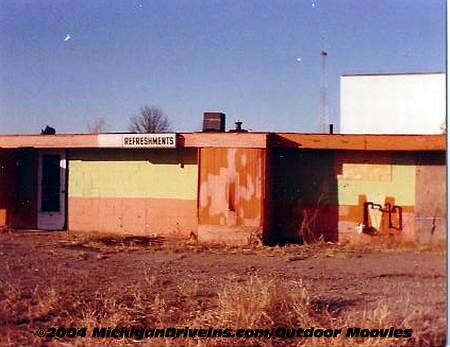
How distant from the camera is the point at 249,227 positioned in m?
10.3

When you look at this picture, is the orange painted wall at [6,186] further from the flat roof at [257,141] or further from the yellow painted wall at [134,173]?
the yellow painted wall at [134,173]

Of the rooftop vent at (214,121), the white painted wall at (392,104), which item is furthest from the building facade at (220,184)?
the rooftop vent at (214,121)

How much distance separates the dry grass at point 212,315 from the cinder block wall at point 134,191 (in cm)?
577

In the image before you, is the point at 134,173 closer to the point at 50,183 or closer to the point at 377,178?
the point at 50,183

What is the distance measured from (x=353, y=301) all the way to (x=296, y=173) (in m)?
5.42

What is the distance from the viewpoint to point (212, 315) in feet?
16.2

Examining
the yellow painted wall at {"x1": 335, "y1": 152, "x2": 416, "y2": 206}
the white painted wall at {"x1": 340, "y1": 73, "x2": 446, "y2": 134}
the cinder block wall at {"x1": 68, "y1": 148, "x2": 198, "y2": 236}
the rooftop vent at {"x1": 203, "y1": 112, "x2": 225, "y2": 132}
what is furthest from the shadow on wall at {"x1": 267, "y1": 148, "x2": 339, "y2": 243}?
the rooftop vent at {"x1": 203, "y1": 112, "x2": 225, "y2": 132}

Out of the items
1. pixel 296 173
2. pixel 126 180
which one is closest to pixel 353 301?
pixel 296 173

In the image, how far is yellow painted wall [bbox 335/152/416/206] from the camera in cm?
854

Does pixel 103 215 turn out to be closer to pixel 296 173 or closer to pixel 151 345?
pixel 296 173

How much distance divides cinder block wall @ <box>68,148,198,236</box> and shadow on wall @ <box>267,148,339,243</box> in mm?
1974

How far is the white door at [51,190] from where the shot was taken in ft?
41.2

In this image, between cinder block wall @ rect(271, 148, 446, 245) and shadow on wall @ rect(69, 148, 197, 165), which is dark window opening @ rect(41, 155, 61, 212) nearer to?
shadow on wall @ rect(69, 148, 197, 165)

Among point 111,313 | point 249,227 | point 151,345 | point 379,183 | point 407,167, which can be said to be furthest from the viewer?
point 249,227
